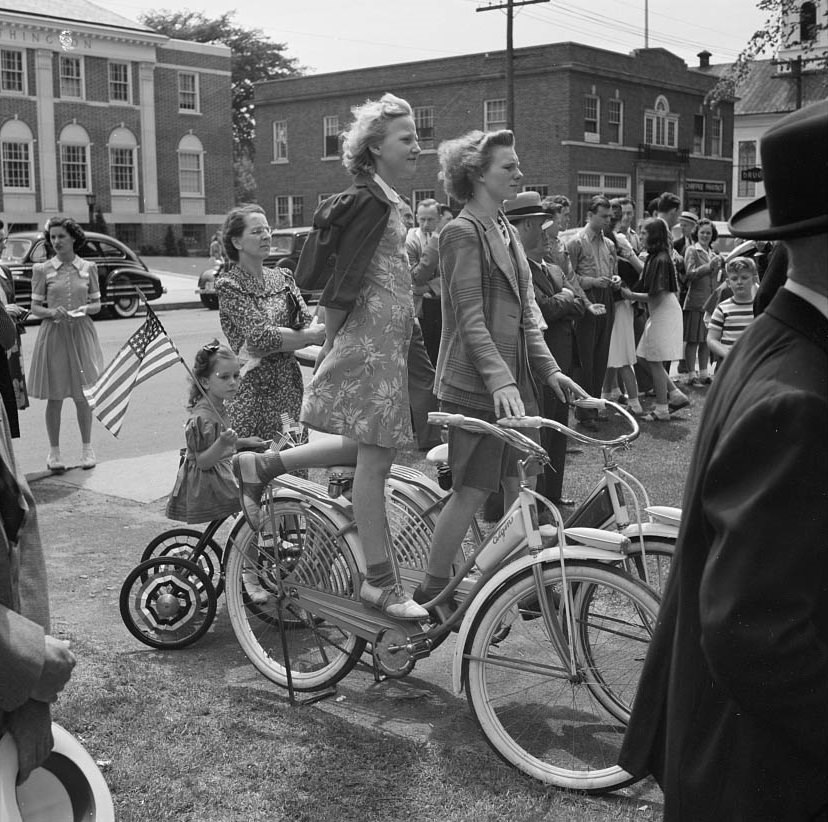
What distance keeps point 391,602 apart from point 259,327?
1.52m

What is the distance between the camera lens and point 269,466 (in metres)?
4.44

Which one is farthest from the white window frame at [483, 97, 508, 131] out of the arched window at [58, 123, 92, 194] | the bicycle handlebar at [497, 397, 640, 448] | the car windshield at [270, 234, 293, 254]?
the bicycle handlebar at [497, 397, 640, 448]

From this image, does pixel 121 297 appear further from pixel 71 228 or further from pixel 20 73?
pixel 20 73

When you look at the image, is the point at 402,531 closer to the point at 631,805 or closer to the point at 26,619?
the point at 631,805

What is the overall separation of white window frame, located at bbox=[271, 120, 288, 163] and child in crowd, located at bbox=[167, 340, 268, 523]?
Result: 50.2 m

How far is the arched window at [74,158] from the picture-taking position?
47125 mm

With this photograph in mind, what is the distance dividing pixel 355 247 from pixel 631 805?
212 centimetres

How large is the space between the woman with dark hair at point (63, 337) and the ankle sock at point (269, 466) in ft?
14.4

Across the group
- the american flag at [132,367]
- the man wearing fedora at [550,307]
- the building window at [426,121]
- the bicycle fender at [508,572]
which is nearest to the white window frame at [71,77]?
the building window at [426,121]

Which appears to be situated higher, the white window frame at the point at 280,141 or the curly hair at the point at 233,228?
the white window frame at the point at 280,141

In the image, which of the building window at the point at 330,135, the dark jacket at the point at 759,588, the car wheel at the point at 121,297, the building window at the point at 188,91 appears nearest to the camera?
the dark jacket at the point at 759,588

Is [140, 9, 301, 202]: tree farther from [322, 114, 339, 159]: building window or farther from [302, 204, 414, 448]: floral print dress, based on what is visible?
[302, 204, 414, 448]: floral print dress

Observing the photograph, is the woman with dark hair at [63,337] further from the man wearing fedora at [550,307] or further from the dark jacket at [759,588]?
the dark jacket at [759,588]

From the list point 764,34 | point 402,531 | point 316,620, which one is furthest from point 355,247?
point 764,34
